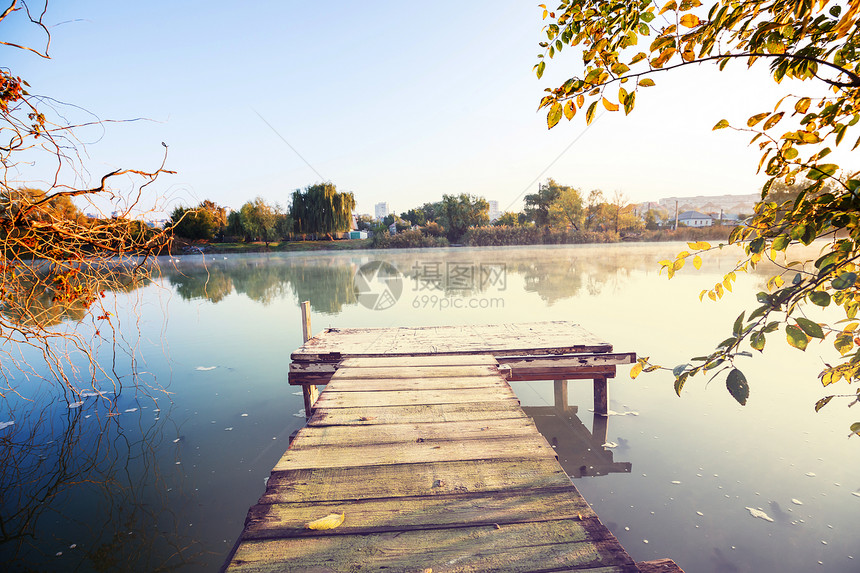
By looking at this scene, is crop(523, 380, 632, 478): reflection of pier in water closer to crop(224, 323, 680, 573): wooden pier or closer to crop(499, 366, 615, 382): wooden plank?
crop(499, 366, 615, 382): wooden plank

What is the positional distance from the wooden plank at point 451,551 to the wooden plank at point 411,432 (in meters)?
0.87

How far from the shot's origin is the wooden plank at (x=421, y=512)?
172 cm

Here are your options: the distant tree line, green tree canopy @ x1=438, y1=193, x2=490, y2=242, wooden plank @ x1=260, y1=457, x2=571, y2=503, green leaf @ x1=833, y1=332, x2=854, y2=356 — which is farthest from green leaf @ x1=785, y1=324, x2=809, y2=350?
green tree canopy @ x1=438, y1=193, x2=490, y2=242

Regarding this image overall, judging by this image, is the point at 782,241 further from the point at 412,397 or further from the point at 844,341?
the point at 412,397

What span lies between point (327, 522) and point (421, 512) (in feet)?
1.40

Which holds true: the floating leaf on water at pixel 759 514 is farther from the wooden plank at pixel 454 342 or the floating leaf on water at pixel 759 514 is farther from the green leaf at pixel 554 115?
the green leaf at pixel 554 115

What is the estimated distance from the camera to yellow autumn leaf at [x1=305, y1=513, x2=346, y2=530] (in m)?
1.71

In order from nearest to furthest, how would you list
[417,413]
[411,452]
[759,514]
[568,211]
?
[411,452], [417,413], [759,514], [568,211]

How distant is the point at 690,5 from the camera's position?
57.6 inches

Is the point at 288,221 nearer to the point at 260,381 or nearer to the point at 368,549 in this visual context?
the point at 260,381

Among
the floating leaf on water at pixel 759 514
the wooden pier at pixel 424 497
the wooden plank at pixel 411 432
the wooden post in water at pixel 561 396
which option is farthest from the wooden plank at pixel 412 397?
the wooden post in water at pixel 561 396

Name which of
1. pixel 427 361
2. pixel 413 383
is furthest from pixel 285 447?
pixel 413 383

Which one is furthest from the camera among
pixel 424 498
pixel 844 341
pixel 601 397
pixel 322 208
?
pixel 322 208

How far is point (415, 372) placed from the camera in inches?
159
